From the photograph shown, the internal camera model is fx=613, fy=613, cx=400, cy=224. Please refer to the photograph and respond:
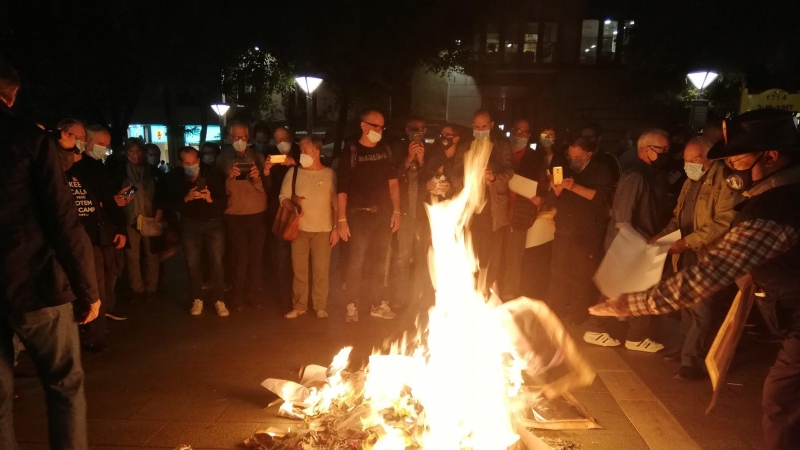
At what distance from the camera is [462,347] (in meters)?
4.56

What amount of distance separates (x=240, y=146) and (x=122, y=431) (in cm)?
397

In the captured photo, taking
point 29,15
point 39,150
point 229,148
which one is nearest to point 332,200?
point 229,148

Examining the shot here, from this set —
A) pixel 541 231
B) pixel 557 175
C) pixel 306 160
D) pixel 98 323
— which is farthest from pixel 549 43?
pixel 98 323

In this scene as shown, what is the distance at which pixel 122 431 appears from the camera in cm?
455

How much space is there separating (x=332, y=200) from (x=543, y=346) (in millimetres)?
3103

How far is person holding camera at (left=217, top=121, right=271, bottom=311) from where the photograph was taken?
7.61 metres

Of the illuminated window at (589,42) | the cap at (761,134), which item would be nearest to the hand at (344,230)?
the cap at (761,134)

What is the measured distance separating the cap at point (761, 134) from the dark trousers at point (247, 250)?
5661mm

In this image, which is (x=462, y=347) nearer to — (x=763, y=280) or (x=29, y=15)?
(x=763, y=280)

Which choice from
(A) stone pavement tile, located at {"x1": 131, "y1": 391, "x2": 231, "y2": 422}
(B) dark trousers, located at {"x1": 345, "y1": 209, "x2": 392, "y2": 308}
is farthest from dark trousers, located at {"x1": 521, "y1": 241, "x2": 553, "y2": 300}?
(A) stone pavement tile, located at {"x1": 131, "y1": 391, "x2": 231, "y2": 422}

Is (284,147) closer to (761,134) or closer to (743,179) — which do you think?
(743,179)

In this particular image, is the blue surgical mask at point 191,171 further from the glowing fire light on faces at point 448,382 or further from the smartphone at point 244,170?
the glowing fire light on faces at point 448,382

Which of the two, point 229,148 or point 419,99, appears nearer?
point 229,148

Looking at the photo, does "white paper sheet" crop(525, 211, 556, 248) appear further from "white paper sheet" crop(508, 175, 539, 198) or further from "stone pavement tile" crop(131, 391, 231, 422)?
"stone pavement tile" crop(131, 391, 231, 422)
